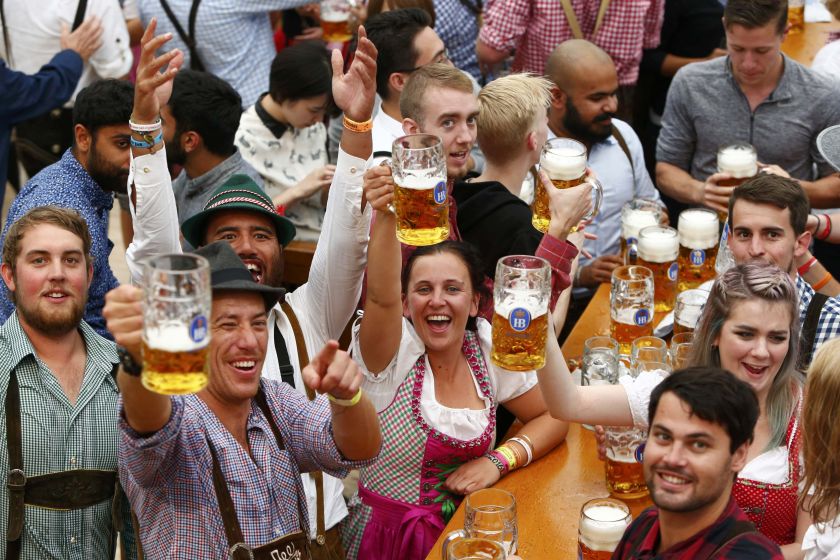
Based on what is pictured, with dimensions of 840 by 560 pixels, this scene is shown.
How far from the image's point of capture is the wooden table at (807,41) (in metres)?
6.33

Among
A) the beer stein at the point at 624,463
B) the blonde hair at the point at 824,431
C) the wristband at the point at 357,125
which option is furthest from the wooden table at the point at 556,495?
the wristband at the point at 357,125

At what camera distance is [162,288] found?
6.77ft

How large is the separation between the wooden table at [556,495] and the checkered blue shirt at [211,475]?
0.48 m

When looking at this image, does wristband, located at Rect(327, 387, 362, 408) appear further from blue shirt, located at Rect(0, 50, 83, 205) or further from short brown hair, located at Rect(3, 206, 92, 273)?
blue shirt, located at Rect(0, 50, 83, 205)

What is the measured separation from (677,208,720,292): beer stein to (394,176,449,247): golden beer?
1.55 m

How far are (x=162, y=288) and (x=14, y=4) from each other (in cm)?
385

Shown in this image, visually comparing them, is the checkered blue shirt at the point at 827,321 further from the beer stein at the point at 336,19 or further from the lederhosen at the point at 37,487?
the beer stein at the point at 336,19

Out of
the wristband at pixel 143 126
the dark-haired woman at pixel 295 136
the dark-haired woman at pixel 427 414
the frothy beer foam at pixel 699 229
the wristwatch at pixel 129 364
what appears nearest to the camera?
the wristwatch at pixel 129 364

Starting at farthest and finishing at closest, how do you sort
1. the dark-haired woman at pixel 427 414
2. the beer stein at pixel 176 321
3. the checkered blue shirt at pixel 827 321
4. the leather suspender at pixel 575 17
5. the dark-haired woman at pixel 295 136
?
the leather suspender at pixel 575 17, the dark-haired woman at pixel 295 136, the checkered blue shirt at pixel 827 321, the dark-haired woman at pixel 427 414, the beer stein at pixel 176 321

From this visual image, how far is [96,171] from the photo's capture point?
3.82 m

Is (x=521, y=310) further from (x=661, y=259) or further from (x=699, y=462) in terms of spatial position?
(x=661, y=259)

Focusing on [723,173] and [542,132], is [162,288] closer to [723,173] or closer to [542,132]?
[542,132]

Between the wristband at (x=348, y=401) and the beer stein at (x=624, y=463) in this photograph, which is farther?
the beer stein at (x=624, y=463)

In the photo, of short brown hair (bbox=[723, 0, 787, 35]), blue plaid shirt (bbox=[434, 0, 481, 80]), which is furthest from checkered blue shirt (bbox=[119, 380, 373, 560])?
blue plaid shirt (bbox=[434, 0, 481, 80])
